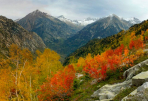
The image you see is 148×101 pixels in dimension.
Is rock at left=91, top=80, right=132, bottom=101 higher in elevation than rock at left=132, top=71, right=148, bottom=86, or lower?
lower

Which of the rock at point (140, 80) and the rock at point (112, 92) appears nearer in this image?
the rock at point (140, 80)

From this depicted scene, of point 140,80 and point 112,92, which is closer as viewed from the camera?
point 140,80

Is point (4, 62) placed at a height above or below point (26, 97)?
above

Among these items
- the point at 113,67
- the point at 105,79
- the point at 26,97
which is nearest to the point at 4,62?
the point at 26,97

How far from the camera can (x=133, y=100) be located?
7156 mm

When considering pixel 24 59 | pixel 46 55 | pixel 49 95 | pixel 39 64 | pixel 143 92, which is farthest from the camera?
pixel 46 55

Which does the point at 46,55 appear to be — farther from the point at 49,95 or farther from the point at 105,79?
the point at 105,79

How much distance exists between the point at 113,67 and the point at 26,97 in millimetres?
20281

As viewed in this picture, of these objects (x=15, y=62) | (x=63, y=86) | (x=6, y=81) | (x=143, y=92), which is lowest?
(x=63, y=86)

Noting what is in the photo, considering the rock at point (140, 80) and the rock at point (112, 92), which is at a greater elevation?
the rock at point (140, 80)

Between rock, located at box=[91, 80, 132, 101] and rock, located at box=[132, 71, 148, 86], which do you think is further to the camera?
rock, located at box=[91, 80, 132, 101]

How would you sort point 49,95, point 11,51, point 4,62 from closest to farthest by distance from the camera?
point 4,62
point 11,51
point 49,95

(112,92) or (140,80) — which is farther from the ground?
(140,80)

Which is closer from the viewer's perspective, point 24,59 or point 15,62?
point 15,62
